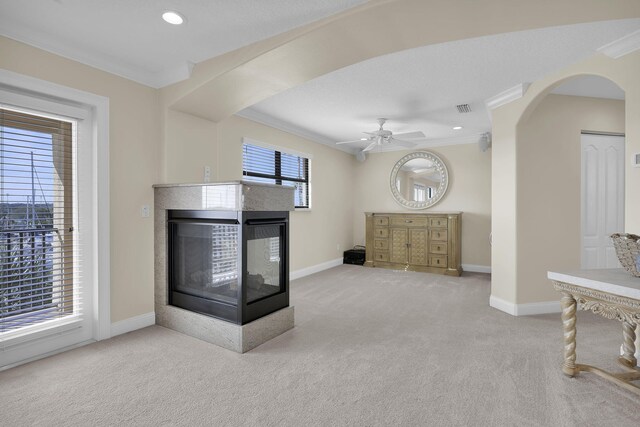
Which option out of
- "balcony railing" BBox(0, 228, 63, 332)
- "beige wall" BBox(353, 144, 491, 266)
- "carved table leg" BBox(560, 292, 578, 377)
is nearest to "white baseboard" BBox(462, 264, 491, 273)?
"beige wall" BBox(353, 144, 491, 266)

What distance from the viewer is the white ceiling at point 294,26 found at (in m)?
2.00

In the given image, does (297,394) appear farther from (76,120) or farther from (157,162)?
(76,120)

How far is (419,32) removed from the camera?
6.57 feet

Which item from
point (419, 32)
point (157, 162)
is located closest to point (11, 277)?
point (157, 162)

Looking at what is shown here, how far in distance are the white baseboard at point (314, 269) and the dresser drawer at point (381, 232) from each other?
90 centimetres

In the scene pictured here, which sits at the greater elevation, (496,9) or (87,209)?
(496,9)

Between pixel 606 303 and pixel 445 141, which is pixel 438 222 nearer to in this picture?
pixel 445 141

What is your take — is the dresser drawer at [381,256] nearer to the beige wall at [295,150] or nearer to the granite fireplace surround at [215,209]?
the beige wall at [295,150]

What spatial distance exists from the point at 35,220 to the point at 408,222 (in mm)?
4951

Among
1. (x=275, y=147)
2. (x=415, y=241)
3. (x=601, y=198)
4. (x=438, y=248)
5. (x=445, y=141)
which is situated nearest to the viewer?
(x=601, y=198)

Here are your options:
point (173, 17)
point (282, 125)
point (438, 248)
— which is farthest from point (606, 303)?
point (282, 125)

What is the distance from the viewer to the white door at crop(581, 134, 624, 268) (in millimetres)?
3525

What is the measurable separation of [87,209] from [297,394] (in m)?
2.24

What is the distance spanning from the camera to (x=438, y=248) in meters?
5.36
